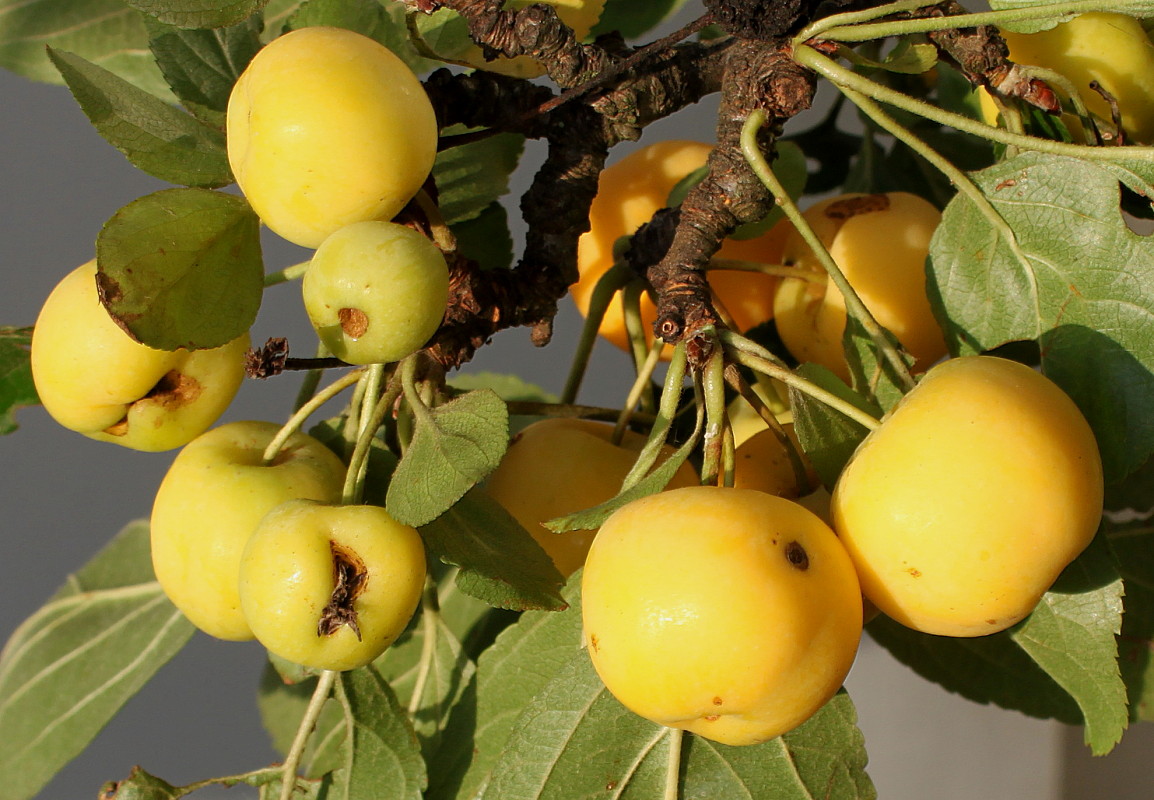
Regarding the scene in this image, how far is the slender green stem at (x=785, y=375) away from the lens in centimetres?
29

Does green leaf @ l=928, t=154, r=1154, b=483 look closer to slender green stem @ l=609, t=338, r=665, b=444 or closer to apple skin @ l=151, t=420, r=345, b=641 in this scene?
slender green stem @ l=609, t=338, r=665, b=444

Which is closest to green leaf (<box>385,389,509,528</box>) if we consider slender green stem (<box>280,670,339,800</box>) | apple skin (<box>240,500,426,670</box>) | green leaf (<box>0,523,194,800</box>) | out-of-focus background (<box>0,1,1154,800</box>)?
apple skin (<box>240,500,426,670</box>)

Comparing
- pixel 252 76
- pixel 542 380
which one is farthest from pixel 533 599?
pixel 542 380

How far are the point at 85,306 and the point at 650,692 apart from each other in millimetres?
220

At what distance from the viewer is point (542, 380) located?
2.92 feet

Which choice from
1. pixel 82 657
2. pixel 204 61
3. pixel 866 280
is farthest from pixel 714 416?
pixel 82 657

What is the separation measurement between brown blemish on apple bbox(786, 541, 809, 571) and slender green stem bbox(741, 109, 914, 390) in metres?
0.08

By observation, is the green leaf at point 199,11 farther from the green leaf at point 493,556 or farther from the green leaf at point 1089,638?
the green leaf at point 1089,638

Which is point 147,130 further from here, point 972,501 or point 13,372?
point 972,501

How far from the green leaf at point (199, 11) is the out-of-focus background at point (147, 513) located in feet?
1.38

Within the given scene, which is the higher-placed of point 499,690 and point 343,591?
point 343,591

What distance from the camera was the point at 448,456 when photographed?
0.89ft

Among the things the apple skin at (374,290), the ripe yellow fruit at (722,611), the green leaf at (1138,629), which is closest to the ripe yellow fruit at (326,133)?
the apple skin at (374,290)

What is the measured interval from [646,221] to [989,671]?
0.26 metres
